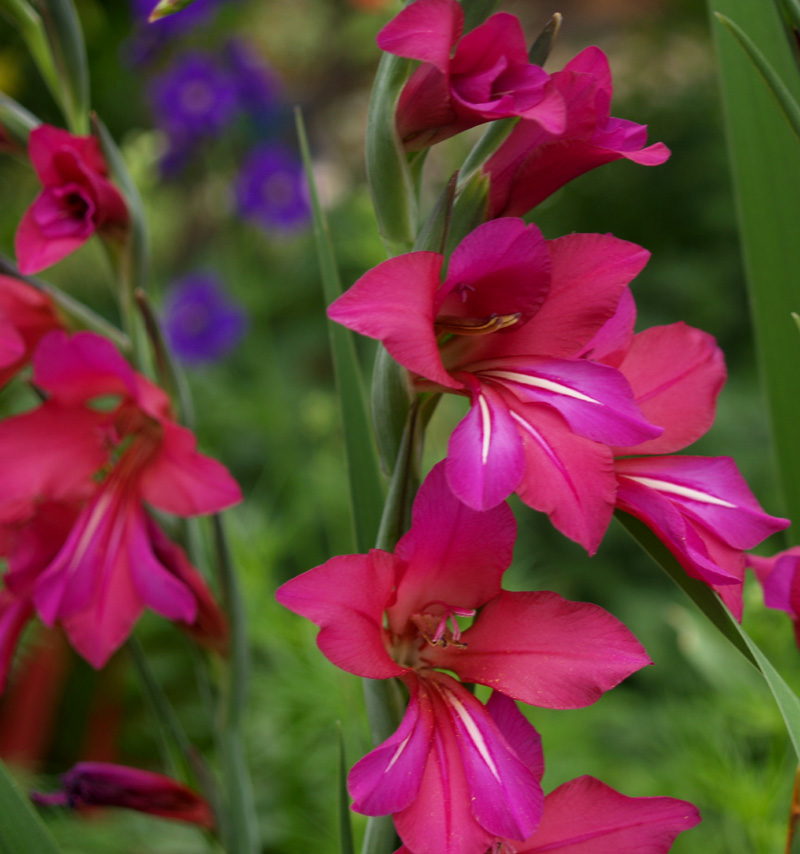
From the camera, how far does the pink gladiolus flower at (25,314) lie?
2.04ft

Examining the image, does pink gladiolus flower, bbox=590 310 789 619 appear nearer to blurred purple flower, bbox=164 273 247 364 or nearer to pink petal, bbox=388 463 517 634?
pink petal, bbox=388 463 517 634

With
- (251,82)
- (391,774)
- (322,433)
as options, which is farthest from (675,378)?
(251,82)

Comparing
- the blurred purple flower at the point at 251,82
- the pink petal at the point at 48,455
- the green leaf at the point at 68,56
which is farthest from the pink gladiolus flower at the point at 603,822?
the blurred purple flower at the point at 251,82

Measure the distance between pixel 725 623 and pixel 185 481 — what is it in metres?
0.32

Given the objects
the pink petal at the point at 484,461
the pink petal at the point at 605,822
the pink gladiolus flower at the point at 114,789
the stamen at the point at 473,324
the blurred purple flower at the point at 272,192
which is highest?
the stamen at the point at 473,324

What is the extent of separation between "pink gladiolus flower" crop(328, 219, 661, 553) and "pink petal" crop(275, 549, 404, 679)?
6cm

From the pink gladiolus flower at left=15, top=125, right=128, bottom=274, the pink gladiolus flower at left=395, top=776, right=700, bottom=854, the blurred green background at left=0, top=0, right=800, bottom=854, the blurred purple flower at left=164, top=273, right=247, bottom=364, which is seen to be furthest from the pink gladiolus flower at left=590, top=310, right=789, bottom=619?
the blurred purple flower at left=164, top=273, right=247, bottom=364

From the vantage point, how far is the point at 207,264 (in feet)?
8.28

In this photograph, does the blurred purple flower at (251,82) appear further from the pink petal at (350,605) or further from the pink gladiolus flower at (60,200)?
the pink petal at (350,605)

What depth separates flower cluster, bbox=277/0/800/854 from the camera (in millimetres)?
378

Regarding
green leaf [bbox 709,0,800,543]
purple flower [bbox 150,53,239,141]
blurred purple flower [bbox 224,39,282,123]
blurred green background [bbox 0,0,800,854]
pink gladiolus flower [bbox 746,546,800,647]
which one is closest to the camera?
pink gladiolus flower [bbox 746,546,800,647]

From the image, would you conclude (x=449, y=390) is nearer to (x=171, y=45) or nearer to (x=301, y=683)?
(x=301, y=683)

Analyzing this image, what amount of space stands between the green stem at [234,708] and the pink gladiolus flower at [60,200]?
0.20m

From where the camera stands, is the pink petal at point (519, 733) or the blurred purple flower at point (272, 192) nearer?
the pink petal at point (519, 733)
